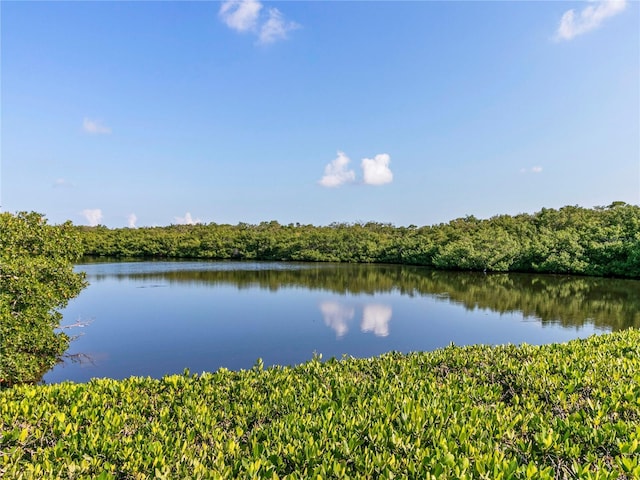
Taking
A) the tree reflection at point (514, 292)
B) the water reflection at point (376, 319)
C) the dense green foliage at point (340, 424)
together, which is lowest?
the water reflection at point (376, 319)

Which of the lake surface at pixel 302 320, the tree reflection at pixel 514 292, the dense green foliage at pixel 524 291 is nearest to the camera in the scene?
the lake surface at pixel 302 320

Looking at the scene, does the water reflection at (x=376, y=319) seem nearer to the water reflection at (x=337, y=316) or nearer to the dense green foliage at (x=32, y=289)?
the water reflection at (x=337, y=316)

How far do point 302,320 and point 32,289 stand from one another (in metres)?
9.47

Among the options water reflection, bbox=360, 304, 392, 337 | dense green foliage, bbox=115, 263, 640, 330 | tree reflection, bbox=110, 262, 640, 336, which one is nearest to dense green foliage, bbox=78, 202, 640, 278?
dense green foliage, bbox=115, 263, 640, 330

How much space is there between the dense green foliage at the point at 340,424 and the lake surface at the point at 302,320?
675 centimetres

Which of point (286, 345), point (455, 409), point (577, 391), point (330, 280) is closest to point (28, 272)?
point (286, 345)

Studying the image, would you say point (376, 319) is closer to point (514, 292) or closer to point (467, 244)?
point (514, 292)

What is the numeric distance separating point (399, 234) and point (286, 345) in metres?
52.4

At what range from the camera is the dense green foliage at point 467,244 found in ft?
101

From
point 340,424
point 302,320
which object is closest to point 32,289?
point 340,424

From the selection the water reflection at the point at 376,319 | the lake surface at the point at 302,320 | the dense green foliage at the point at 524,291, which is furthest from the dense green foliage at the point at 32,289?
the dense green foliage at the point at 524,291

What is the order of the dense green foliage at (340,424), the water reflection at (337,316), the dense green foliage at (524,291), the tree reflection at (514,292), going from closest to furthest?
the dense green foliage at (340,424) < the water reflection at (337,316) < the tree reflection at (514,292) < the dense green foliage at (524,291)

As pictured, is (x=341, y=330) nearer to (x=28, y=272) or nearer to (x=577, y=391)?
(x=28, y=272)

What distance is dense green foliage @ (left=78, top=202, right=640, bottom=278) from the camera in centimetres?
3083
